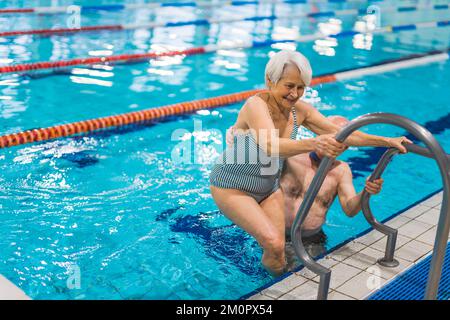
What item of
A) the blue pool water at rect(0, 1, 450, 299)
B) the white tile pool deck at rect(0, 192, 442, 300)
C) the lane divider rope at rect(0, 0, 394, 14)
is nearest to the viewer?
the white tile pool deck at rect(0, 192, 442, 300)

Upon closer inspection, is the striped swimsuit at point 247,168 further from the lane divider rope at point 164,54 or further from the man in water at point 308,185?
the lane divider rope at point 164,54

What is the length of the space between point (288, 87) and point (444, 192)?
3.34 ft

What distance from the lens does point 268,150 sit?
9.26ft

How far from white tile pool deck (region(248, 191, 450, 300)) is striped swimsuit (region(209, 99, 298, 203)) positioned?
0.52 metres

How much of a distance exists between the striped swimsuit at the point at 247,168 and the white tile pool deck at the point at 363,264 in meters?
0.52

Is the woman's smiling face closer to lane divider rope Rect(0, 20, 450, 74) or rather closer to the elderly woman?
the elderly woman

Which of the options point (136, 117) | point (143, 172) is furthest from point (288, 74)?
point (136, 117)

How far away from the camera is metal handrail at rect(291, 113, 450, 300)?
7.25ft

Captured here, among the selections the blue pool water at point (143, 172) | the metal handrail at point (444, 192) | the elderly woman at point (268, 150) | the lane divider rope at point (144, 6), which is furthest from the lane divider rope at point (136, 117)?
the lane divider rope at point (144, 6)

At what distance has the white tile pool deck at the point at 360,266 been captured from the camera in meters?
2.84

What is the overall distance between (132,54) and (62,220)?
5.22m

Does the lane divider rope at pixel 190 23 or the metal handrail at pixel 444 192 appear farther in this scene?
the lane divider rope at pixel 190 23

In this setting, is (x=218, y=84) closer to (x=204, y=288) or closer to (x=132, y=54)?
(x=132, y=54)

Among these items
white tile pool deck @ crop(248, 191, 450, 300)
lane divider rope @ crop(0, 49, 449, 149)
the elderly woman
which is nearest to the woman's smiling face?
the elderly woman
